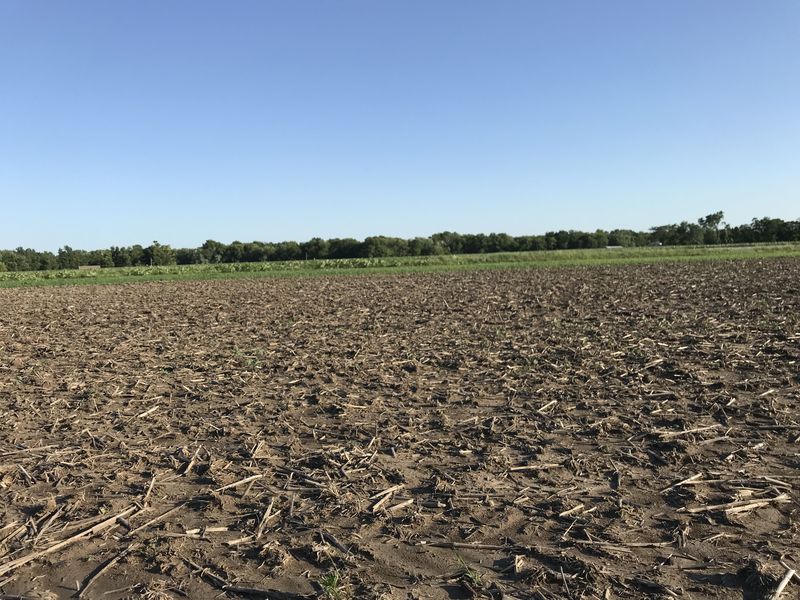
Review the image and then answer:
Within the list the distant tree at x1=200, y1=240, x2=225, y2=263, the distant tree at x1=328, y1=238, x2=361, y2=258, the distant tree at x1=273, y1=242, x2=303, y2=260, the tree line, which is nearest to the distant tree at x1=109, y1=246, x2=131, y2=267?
the tree line

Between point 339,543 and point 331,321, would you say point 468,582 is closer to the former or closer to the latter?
point 339,543

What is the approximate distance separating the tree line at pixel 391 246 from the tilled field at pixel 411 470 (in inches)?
3815

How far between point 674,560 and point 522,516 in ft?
4.03

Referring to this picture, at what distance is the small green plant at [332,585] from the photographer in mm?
3816

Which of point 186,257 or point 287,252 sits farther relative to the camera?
point 287,252

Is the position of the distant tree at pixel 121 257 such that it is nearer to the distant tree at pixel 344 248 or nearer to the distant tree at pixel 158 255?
the distant tree at pixel 158 255

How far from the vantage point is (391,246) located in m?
125

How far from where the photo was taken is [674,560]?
13.6 ft

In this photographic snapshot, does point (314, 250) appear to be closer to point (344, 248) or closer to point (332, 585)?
point (344, 248)

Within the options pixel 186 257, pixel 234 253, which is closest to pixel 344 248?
pixel 234 253

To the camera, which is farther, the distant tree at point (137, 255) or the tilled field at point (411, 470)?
the distant tree at point (137, 255)

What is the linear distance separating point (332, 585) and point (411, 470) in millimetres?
2245

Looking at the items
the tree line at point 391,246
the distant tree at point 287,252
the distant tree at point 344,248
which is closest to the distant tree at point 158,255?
the tree line at point 391,246

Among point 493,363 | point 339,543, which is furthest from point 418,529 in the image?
point 493,363
